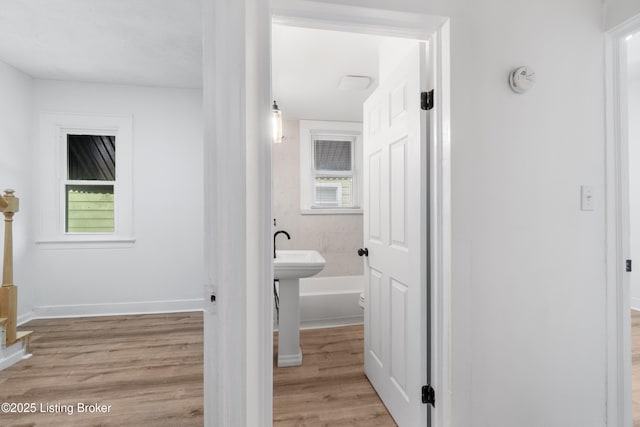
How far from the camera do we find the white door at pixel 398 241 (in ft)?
4.46

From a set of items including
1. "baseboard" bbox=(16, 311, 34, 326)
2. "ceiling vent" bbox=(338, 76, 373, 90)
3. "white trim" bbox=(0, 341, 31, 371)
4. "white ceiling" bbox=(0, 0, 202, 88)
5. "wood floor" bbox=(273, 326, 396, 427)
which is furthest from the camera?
"baseboard" bbox=(16, 311, 34, 326)

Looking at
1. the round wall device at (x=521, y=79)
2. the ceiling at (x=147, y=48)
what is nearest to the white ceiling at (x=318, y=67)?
the ceiling at (x=147, y=48)

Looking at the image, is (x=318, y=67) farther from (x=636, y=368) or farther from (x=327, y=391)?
(x=636, y=368)

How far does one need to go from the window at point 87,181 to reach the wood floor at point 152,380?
3.19 feet

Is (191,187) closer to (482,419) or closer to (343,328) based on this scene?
(343,328)

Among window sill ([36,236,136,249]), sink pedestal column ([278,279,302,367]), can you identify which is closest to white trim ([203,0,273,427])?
sink pedestal column ([278,279,302,367])

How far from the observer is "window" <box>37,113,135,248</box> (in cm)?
310

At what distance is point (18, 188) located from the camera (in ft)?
9.34

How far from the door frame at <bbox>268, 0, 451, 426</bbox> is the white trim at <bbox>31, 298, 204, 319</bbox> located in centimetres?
287

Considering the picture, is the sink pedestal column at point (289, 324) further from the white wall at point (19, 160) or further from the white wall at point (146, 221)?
the white wall at point (19, 160)

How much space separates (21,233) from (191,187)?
1644 millimetres

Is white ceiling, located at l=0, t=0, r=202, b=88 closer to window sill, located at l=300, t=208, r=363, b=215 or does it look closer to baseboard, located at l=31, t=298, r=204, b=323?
window sill, located at l=300, t=208, r=363, b=215

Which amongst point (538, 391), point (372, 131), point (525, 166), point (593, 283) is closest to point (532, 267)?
point (593, 283)

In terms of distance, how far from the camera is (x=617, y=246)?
4.48 feet
